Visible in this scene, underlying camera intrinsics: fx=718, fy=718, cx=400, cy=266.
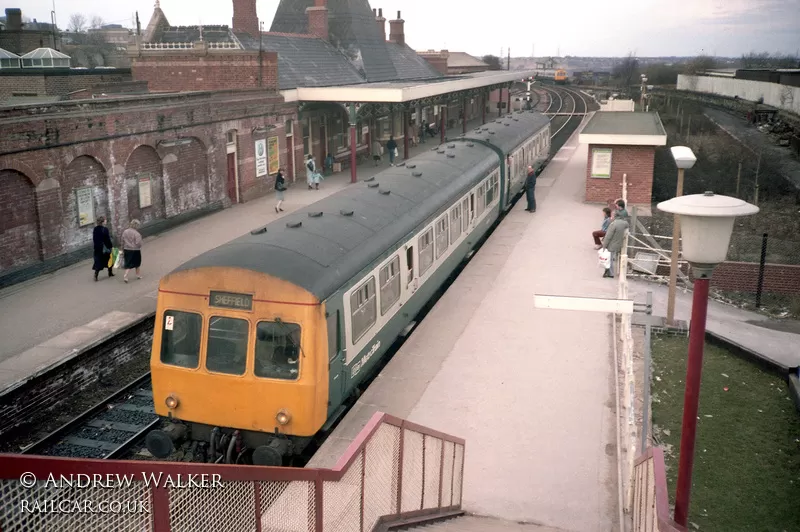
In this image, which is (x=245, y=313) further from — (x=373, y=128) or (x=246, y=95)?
(x=373, y=128)

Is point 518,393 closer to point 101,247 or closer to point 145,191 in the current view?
point 101,247

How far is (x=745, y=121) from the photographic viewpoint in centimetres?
5250

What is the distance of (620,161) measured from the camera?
23812mm

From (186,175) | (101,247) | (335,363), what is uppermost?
(186,175)

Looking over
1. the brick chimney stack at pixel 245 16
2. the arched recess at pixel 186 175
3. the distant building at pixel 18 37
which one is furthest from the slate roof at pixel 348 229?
the distant building at pixel 18 37

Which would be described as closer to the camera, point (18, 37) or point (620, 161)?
point (620, 161)

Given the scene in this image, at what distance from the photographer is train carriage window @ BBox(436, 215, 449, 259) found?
45.1ft

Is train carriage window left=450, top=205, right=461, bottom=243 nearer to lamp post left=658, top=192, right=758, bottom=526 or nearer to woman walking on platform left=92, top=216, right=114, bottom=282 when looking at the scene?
woman walking on platform left=92, top=216, right=114, bottom=282

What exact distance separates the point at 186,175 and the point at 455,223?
10.5 meters

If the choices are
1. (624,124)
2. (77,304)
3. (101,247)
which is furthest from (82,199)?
(624,124)

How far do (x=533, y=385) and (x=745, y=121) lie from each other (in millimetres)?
49644

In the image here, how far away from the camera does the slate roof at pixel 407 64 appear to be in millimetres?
43091

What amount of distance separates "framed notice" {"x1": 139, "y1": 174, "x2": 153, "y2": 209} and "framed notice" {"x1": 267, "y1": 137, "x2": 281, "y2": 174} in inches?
275

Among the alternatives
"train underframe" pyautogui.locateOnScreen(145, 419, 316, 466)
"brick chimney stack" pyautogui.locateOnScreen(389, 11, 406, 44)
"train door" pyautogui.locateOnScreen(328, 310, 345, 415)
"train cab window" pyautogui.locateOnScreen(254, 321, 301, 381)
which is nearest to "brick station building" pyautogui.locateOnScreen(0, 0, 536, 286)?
"brick chimney stack" pyautogui.locateOnScreen(389, 11, 406, 44)
